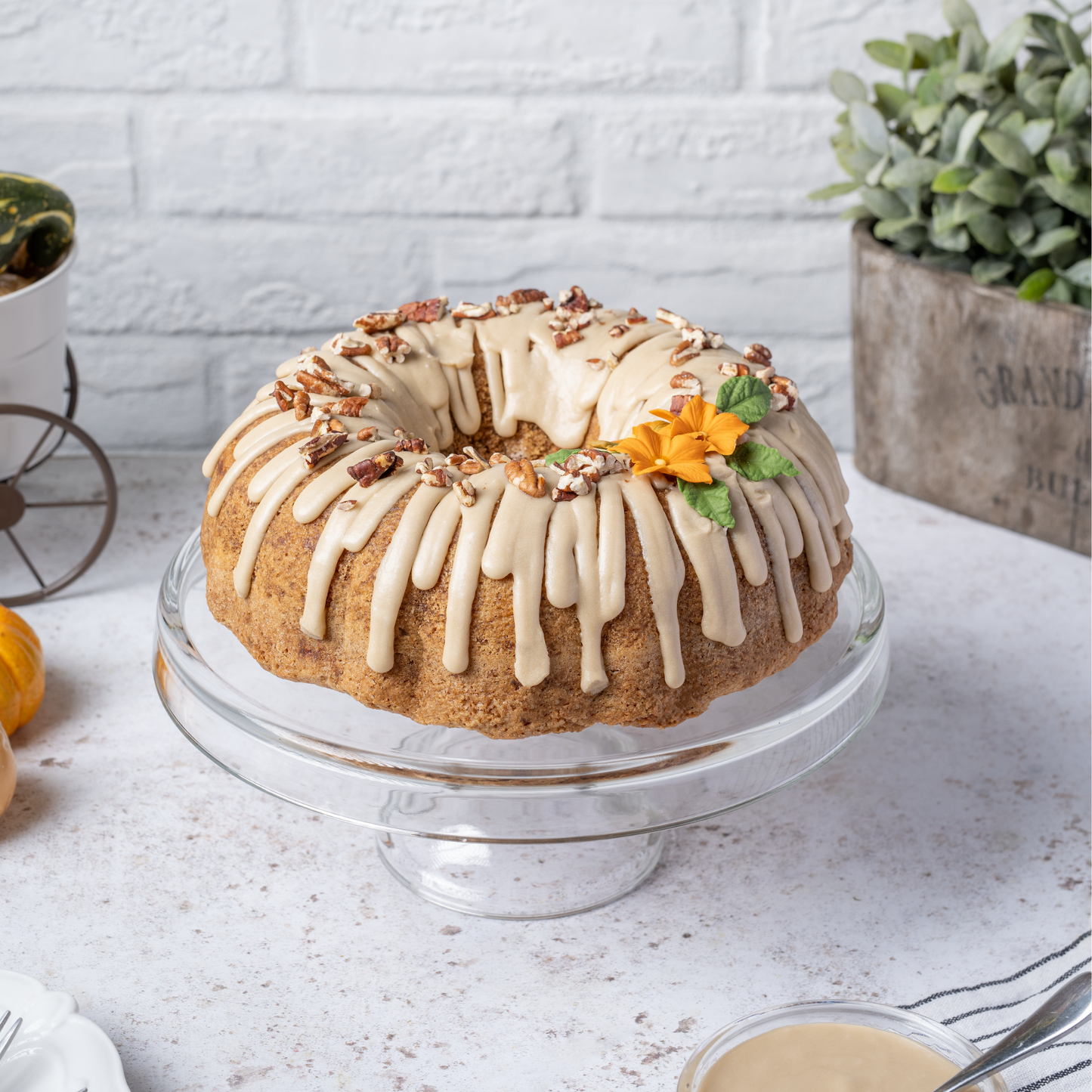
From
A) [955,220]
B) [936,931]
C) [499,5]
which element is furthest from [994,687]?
[499,5]

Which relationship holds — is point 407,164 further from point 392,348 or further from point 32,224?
point 392,348

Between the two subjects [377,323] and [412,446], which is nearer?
[412,446]

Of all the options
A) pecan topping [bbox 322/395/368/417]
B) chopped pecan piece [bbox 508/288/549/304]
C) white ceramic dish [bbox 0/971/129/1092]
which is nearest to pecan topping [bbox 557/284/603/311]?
chopped pecan piece [bbox 508/288/549/304]

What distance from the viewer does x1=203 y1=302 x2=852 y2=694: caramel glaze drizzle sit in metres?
0.96

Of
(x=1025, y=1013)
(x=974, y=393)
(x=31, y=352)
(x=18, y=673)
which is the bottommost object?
(x=1025, y=1013)

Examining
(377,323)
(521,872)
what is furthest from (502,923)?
(377,323)

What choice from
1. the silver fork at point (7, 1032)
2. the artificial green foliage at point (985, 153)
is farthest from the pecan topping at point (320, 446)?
the artificial green foliage at point (985, 153)

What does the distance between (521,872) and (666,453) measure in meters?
0.39

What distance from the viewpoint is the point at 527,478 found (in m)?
0.98

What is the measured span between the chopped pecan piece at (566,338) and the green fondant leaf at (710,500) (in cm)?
29

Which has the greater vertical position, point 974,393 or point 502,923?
point 974,393

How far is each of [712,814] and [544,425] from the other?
0.44m

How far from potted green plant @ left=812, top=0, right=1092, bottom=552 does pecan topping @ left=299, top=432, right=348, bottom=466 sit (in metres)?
0.84

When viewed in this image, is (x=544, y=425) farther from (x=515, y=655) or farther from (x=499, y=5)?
(x=499, y=5)
